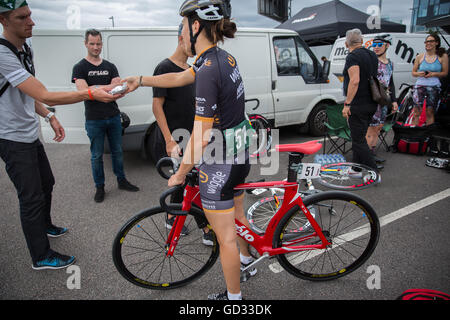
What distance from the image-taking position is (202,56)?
5.12 feet

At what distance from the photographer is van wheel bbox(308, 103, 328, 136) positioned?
6406 mm

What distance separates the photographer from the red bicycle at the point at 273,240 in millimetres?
1965

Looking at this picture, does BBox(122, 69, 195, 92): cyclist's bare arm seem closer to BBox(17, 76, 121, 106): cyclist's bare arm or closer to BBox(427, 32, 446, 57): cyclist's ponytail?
BBox(17, 76, 121, 106): cyclist's bare arm

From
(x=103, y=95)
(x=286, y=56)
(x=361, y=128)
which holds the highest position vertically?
(x=286, y=56)

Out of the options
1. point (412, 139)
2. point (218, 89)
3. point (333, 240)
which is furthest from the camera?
point (412, 139)

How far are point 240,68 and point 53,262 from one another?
4.16 meters

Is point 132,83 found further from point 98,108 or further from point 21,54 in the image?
point 98,108

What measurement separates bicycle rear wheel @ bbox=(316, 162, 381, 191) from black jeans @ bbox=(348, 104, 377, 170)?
14 cm

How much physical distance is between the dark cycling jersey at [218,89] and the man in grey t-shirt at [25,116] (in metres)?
0.76

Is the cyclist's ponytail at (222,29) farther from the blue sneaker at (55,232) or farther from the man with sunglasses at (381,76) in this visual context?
the man with sunglasses at (381,76)

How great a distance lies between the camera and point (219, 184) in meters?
1.72

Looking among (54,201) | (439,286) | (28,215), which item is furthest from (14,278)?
(439,286)

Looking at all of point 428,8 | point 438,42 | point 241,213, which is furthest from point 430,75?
point 428,8
